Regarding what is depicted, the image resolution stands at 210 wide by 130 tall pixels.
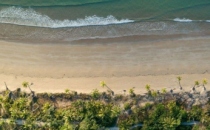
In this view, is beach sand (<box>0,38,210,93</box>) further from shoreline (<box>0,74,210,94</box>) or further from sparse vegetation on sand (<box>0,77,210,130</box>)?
sparse vegetation on sand (<box>0,77,210,130</box>)

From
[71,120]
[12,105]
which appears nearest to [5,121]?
[12,105]

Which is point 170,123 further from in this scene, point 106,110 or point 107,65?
point 107,65

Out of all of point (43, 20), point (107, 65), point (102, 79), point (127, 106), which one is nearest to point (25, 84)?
point (43, 20)

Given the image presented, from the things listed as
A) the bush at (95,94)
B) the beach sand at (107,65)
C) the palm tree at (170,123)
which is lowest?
the palm tree at (170,123)

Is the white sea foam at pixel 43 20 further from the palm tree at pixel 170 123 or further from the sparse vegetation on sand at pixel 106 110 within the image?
the palm tree at pixel 170 123

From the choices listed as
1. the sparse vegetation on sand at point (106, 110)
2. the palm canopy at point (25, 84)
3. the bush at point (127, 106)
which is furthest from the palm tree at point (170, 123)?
the palm canopy at point (25, 84)

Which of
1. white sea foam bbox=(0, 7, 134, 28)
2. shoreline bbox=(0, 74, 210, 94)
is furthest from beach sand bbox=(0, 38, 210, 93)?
white sea foam bbox=(0, 7, 134, 28)
